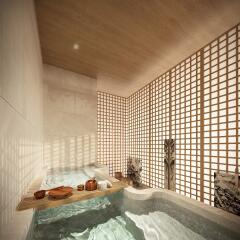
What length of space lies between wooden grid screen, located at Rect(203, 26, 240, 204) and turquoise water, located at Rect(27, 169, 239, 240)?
155 cm

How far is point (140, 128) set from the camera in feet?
21.1

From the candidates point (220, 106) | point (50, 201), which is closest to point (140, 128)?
point (220, 106)

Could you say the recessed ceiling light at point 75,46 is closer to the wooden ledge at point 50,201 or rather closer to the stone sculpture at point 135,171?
the wooden ledge at point 50,201

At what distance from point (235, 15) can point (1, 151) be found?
153 inches

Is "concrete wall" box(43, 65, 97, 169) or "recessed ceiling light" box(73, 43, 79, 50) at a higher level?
"recessed ceiling light" box(73, 43, 79, 50)

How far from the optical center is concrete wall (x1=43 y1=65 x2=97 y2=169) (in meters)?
4.82

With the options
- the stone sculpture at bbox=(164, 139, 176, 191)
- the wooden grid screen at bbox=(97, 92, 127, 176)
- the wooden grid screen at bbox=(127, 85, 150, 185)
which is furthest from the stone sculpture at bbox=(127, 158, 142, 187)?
the wooden grid screen at bbox=(97, 92, 127, 176)

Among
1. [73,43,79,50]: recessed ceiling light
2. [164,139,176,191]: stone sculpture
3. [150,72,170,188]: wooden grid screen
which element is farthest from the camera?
[150,72,170,188]: wooden grid screen

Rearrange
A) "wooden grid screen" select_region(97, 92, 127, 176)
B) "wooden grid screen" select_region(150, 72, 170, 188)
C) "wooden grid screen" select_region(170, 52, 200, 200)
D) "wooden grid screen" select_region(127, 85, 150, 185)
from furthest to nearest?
"wooden grid screen" select_region(97, 92, 127, 176), "wooden grid screen" select_region(127, 85, 150, 185), "wooden grid screen" select_region(150, 72, 170, 188), "wooden grid screen" select_region(170, 52, 200, 200)

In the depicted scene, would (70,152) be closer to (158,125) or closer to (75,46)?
(158,125)

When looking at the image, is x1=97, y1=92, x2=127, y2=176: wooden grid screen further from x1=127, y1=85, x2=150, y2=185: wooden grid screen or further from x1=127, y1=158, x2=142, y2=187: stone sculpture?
x1=127, y1=158, x2=142, y2=187: stone sculpture

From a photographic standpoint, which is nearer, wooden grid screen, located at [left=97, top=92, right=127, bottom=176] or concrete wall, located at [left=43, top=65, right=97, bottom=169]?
concrete wall, located at [left=43, top=65, right=97, bottom=169]

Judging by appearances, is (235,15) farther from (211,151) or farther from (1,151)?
(1,151)

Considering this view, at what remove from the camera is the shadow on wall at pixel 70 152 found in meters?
4.76
